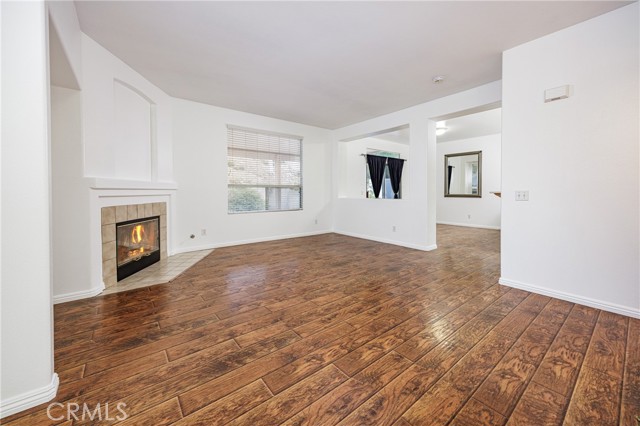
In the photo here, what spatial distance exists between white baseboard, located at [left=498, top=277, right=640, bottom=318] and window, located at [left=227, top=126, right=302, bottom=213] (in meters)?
4.11

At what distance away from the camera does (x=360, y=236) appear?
5660mm

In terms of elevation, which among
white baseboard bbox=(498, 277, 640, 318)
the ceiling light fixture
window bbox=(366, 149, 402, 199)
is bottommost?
white baseboard bbox=(498, 277, 640, 318)

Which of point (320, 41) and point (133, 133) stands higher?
point (320, 41)

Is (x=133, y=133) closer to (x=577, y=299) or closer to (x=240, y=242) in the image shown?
(x=240, y=242)

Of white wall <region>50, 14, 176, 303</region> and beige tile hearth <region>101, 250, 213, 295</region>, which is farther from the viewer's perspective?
beige tile hearth <region>101, 250, 213, 295</region>

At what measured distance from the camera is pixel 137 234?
328 centimetres

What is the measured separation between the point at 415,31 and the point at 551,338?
2724mm

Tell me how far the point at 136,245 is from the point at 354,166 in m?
5.08

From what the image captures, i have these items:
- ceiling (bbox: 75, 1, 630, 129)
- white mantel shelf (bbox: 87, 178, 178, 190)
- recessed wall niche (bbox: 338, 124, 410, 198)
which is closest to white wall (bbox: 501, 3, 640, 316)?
ceiling (bbox: 75, 1, 630, 129)

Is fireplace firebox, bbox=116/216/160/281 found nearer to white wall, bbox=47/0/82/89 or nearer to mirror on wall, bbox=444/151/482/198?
white wall, bbox=47/0/82/89

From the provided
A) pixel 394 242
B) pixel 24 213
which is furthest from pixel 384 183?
pixel 24 213

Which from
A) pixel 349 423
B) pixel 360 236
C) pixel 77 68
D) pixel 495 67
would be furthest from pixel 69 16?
pixel 360 236

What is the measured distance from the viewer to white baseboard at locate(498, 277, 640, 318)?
2.08 m

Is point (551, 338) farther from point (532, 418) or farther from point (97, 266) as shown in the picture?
point (97, 266)
